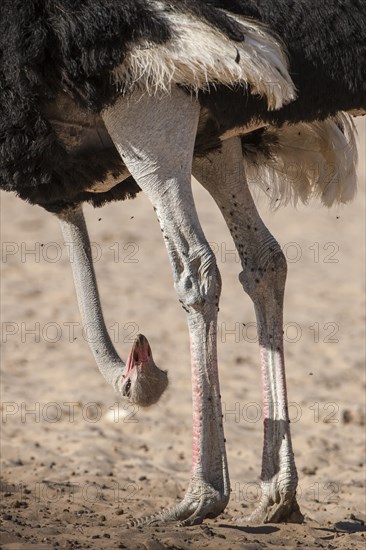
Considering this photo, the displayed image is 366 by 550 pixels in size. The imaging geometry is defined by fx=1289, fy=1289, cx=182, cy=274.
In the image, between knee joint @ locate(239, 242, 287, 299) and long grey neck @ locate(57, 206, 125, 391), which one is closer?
long grey neck @ locate(57, 206, 125, 391)

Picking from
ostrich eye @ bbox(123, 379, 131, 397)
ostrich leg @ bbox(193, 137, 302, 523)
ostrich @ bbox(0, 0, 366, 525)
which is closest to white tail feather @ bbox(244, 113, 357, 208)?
ostrich leg @ bbox(193, 137, 302, 523)

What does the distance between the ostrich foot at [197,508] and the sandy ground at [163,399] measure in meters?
0.08

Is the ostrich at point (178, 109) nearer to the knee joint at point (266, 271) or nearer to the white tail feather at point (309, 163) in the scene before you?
the knee joint at point (266, 271)

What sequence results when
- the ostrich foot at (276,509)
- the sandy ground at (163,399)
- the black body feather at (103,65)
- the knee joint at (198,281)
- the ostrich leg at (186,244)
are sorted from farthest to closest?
the sandy ground at (163,399) < the ostrich foot at (276,509) < the knee joint at (198,281) < the ostrich leg at (186,244) < the black body feather at (103,65)

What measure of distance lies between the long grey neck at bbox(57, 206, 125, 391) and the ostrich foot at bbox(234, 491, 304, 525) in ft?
2.59

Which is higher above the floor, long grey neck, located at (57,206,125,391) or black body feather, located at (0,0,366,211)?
black body feather, located at (0,0,366,211)

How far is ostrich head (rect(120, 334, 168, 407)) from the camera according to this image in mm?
4961

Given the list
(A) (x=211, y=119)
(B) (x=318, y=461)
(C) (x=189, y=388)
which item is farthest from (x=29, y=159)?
(C) (x=189, y=388)

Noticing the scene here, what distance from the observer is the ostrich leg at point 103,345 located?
196 inches

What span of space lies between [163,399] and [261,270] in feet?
8.89

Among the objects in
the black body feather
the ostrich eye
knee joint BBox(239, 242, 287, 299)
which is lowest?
the ostrich eye

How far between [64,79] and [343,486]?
9.75 ft

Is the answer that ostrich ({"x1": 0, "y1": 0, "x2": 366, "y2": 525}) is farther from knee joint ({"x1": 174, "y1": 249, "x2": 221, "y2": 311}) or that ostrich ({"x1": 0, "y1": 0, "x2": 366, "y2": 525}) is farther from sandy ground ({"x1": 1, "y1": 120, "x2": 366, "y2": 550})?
sandy ground ({"x1": 1, "y1": 120, "x2": 366, "y2": 550})

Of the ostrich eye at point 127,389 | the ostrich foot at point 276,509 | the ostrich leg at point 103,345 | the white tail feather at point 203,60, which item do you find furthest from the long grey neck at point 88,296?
the white tail feather at point 203,60
